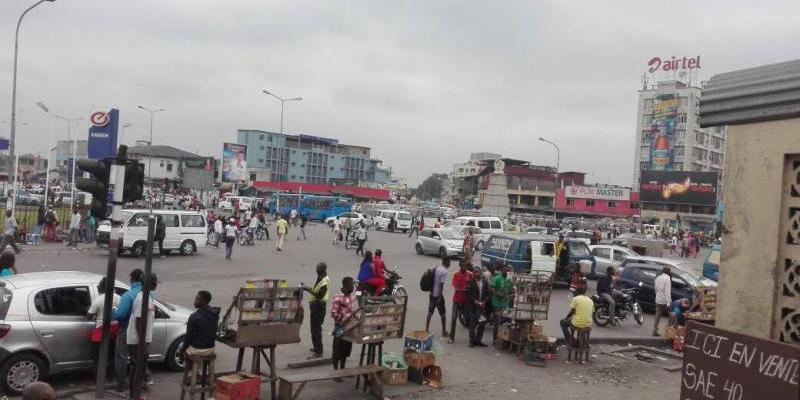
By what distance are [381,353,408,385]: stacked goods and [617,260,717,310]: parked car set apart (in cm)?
1059

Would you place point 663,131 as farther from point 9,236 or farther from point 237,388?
point 237,388

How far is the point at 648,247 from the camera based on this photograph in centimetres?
3484

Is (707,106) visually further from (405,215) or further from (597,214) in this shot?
(597,214)

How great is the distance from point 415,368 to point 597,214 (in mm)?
86905

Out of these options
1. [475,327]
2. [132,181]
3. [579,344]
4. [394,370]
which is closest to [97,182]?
[132,181]

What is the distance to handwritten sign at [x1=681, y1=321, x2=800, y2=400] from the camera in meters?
4.09

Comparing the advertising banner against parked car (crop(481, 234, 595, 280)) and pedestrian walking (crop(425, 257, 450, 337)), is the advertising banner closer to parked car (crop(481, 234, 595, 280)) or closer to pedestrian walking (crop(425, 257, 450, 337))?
parked car (crop(481, 234, 595, 280))

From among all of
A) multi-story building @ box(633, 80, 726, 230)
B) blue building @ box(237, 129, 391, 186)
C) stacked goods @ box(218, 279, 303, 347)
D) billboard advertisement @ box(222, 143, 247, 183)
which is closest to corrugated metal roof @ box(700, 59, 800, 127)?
stacked goods @ box(218, 279, 303, 347)

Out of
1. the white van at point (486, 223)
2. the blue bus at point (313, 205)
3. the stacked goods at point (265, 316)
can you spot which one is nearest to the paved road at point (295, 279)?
the stacked goods at point (265, 316)

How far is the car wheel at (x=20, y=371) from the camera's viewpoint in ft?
26.6

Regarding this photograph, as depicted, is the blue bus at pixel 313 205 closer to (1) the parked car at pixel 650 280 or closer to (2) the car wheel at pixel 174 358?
(1) the parked car at pixel 650 280

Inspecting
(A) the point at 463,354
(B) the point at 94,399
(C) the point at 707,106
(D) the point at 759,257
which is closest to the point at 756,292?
(D) the point at 759,257

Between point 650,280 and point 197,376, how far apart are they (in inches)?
560

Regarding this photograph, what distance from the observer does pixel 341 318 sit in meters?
10.1
